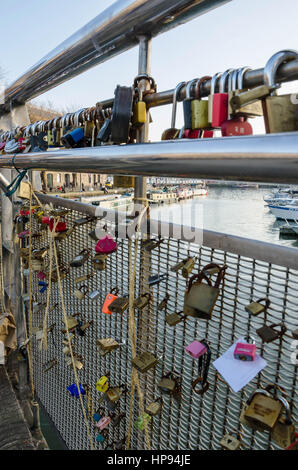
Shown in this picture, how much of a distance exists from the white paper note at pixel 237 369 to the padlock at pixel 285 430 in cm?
10

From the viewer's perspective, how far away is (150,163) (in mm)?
404

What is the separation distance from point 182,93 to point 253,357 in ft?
1.94

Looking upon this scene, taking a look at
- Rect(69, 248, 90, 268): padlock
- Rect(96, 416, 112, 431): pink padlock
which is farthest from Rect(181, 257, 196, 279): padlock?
Rect(96, 416, 112, 431): pink padlock

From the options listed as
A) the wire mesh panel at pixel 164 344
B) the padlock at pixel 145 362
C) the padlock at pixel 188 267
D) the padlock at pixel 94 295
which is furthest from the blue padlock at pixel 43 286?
the padlock at pixel 188 267

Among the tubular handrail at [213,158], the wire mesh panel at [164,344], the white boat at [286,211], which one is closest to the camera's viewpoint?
the tubular handrail at [213,158]

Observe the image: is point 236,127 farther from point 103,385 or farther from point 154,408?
point 103,385

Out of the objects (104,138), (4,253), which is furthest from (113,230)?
(4,253)

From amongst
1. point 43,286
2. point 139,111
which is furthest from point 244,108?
point 43,286

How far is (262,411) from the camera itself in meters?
0.59

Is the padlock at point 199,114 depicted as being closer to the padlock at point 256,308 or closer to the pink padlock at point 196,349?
the padlock at point 256,308

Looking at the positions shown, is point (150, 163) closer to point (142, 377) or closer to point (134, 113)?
point (134, 113)

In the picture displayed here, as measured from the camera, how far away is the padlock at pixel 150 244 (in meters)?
0.87
